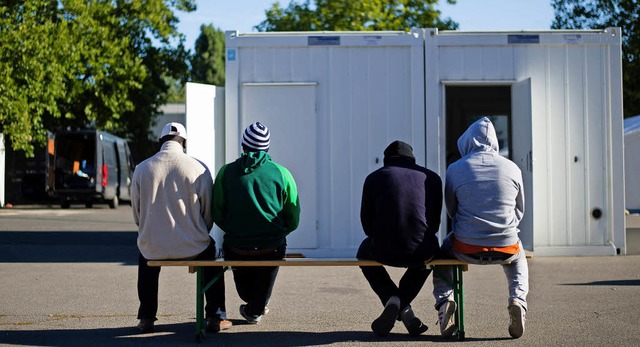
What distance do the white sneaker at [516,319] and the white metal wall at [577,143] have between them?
6.45m

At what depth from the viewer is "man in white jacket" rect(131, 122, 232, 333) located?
25.4 ft

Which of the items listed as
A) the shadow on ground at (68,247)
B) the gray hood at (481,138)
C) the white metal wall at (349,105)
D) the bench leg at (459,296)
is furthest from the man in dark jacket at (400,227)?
the shadow on ground at (68,247)

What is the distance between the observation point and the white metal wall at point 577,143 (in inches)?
543

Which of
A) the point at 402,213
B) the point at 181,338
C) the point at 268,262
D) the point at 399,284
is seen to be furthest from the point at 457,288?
the point at 181,338

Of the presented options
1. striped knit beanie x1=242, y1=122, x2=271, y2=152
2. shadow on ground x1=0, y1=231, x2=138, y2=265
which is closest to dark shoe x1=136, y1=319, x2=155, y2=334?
striped knit beanie x1=242, y1=122, x2=271, y2=152

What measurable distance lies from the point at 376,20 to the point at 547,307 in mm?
24256

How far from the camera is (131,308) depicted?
934 centimetres

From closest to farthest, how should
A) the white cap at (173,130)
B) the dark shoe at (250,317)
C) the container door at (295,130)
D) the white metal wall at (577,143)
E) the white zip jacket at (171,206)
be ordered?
the white zip jacket at (171,206) < the white cap at (173,130) < the dark shoe at (250,317) < the container door at (295,130) < the white metal wall at (577,143)

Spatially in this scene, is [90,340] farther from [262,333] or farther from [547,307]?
[547,307]

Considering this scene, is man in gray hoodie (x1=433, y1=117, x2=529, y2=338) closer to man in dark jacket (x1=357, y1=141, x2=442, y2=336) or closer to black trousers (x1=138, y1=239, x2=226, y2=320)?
man in dark jacket (x1=357, y1=141, x2=442, y2=336)

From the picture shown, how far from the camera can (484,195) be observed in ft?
25.0

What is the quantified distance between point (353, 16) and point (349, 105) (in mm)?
20047

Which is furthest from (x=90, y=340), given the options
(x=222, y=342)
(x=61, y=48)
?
(x=61, y=48)

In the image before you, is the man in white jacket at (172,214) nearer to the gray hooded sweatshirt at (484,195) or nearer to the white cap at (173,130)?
the white cap at (173,130)
